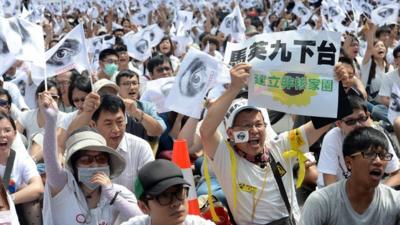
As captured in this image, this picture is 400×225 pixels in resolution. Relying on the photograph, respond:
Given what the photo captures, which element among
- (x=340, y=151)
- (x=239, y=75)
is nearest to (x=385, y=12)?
(x=340, y=151)

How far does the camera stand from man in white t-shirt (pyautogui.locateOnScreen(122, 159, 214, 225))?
3.23 meters

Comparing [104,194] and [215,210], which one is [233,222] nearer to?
[215,210]

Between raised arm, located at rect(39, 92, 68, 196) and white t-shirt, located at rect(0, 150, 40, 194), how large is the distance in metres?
1.15

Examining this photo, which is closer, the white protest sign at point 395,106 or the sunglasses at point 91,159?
the sunglasses at point 91,159

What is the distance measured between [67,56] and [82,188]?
2239 millimetres

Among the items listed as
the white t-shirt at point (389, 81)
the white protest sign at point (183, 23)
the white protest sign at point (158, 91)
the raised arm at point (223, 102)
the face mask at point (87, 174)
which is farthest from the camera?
the white protest sign at point (183, 23)

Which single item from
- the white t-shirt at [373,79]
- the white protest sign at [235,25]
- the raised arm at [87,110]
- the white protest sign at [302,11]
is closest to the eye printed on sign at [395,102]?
the white t-shirt at [373,79]

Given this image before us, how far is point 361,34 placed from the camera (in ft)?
46.7

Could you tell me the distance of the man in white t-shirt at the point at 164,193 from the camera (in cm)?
323

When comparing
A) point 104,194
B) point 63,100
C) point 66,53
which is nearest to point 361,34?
point 63,100

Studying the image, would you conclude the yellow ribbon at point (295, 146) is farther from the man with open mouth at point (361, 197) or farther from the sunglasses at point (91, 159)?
the sunglasses at point (91, 159)

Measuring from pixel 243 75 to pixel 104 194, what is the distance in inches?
44.9

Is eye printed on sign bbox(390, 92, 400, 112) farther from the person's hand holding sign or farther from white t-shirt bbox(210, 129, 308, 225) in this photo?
the person's hand holding sign

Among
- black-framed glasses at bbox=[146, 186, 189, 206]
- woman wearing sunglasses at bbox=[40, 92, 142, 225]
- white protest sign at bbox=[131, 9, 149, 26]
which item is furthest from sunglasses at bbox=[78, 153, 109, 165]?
white protest sign at bbox=[131, 9, 149, 26]
